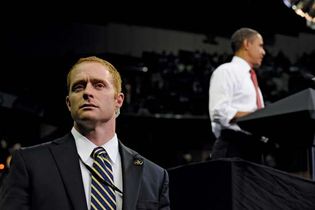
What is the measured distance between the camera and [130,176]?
1.42 meters

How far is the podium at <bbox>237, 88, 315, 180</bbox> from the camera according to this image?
195 centimetres

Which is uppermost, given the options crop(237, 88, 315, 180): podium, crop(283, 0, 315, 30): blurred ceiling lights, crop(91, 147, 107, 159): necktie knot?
crop(283, 0, 315, 30): blurred ceiling lights

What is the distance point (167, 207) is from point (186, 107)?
5.83 m

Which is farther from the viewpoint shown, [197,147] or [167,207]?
[197,147]

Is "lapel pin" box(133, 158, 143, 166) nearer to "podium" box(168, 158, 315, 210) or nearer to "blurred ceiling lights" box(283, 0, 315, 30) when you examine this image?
"podium" box(168, 158, 315, 210)

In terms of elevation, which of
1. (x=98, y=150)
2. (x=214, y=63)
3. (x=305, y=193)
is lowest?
(x=305, y=193)

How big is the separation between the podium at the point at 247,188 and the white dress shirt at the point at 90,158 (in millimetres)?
546

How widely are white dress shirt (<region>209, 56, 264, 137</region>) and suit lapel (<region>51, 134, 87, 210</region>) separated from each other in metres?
1.36

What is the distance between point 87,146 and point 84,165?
5 centimetres

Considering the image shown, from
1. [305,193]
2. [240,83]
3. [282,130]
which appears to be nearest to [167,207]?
[305,193]

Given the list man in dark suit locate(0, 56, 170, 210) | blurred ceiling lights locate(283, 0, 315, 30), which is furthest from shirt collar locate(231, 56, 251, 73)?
man in dark suit locate(0, 56, 170, 210)

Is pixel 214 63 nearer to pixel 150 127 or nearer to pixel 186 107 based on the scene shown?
pixel 186 107

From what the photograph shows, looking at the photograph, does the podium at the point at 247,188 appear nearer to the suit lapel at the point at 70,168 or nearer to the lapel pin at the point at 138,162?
the lapel pin at the point at 138,162

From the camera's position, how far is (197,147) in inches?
330
